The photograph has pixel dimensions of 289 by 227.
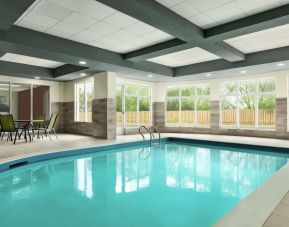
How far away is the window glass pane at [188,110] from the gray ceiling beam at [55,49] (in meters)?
4.45

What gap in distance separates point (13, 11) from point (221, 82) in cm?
838

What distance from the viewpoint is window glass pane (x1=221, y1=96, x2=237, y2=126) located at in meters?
9.63

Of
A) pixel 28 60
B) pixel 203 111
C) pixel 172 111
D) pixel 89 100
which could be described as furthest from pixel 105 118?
pixel 203 111

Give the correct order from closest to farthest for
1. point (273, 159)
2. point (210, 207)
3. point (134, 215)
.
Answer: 1. point (134, 215)
2. point (210, 207)
3. point (273, 159)

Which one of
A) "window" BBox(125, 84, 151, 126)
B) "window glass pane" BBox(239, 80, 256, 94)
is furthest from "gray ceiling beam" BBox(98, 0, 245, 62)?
"window" BBox(125, 84, 151, 126)

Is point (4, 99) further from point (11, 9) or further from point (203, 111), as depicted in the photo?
point (203, 111)

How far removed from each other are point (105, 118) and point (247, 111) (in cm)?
599

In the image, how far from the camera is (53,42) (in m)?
5.02

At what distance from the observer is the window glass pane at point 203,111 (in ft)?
33.8

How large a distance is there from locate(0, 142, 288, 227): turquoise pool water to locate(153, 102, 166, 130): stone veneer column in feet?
17.4

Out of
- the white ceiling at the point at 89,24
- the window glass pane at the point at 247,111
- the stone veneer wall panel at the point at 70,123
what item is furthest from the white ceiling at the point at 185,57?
the stone veneer wall panel at the point at 70,123

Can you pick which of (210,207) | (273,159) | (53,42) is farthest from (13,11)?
Result: (273,159)

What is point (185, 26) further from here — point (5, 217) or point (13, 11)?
point (5, 217)

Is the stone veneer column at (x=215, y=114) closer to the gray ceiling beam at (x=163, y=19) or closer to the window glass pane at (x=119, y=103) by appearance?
Result: the window glass pane at (x=119, y=103)
